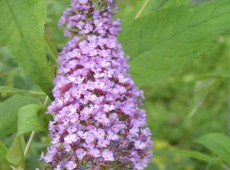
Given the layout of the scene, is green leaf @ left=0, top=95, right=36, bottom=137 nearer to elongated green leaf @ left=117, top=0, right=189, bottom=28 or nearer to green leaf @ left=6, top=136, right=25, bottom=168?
green leaf @ left=6, top=136, right=25, bottom=168

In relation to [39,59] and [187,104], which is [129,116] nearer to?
[39,59]

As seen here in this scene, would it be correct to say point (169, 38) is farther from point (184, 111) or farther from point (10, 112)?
point (184, 111)

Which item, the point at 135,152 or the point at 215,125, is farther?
the point at 215,125

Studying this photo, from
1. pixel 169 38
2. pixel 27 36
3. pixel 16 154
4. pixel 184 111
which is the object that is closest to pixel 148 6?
pixel 169 38

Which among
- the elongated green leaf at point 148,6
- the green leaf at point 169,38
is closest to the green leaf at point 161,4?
the elongated green leaf at point 148,6

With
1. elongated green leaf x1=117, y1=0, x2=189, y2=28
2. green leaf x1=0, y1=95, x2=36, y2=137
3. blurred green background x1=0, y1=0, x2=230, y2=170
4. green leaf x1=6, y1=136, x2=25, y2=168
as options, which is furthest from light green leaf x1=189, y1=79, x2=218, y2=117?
blurred green background x1=0, y1=0, x2=230, y2=170

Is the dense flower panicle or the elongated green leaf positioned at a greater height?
the elongated green leaf

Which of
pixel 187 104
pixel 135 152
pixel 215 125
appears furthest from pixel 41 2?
pixel 187 104
